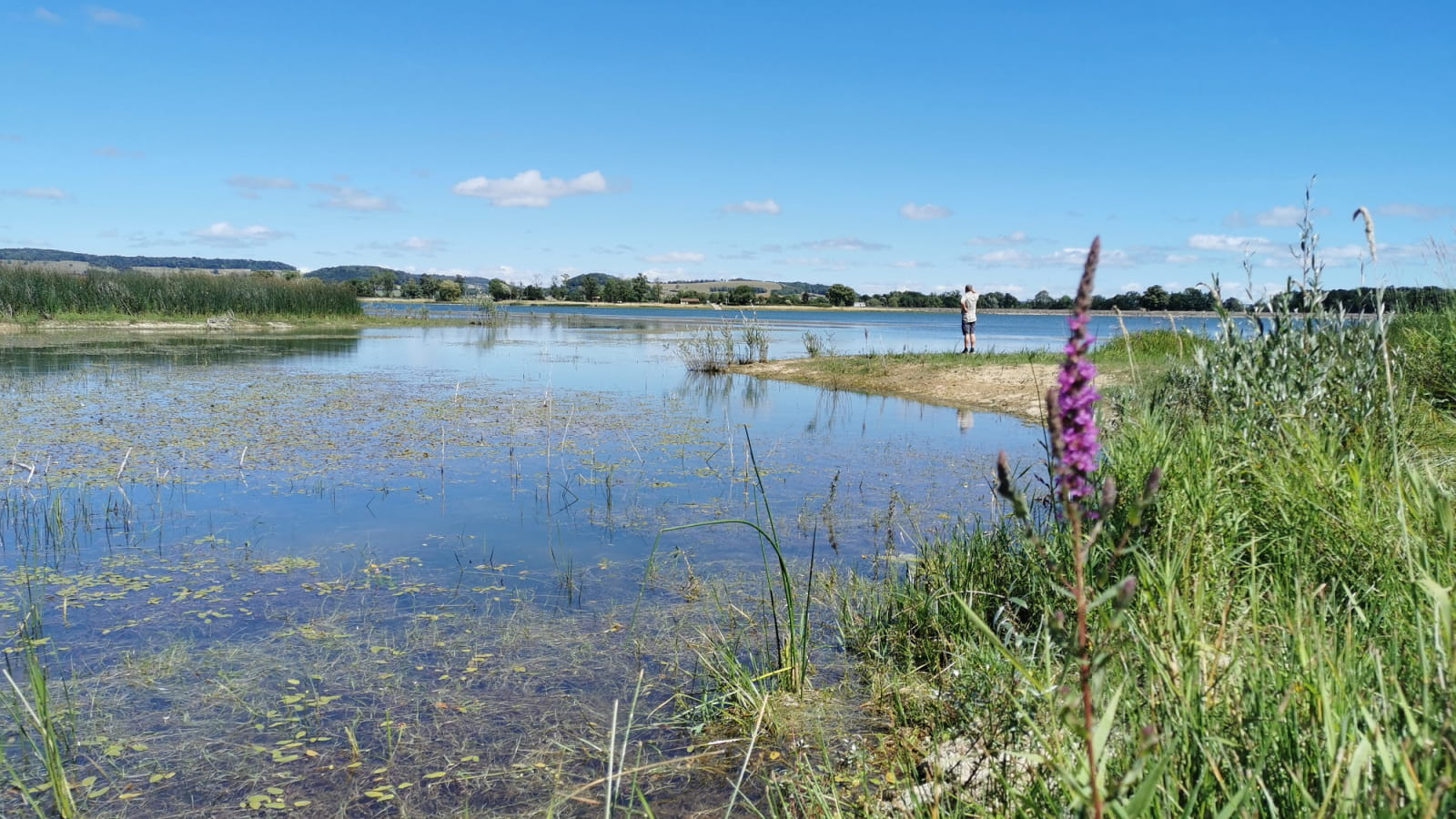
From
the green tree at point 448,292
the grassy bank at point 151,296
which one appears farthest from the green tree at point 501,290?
the grassy bank at point 151,296

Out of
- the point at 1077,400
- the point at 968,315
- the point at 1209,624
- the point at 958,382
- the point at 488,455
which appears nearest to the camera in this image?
the point at 1077,400

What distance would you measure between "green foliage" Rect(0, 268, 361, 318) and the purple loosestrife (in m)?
31.2

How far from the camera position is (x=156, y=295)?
29.3 metres

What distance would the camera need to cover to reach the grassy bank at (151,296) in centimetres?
2608

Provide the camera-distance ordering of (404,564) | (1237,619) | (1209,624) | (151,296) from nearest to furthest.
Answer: (1209,624)
(1237,619)
(404,564)
(151,296)

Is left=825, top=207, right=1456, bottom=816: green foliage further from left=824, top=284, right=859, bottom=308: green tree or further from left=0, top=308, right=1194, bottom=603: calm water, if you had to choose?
left=824, top=284, right=859, bottom=308: green tree

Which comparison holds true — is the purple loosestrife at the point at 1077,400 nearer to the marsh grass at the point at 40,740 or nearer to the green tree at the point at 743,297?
the marsh grass at the point at 40,740

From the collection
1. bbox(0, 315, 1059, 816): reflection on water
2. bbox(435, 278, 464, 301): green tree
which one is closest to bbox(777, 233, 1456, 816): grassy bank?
bbox(0, 315, 1059, 816): reflection on water

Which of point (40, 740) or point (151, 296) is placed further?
point (151, 296)

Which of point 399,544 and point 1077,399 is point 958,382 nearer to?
point 399,544

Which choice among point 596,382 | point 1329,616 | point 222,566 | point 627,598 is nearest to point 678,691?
point 627,598

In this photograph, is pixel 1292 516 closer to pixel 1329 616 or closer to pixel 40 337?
pixel 1329 616

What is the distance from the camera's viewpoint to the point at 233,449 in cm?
897

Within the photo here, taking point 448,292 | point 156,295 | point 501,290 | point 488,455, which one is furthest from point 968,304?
point 501,290
